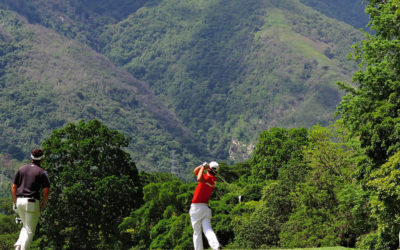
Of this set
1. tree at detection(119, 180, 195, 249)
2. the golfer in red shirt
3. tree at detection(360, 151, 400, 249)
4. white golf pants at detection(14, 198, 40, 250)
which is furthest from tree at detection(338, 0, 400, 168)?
tree at detection(119, 180, 195, 249)

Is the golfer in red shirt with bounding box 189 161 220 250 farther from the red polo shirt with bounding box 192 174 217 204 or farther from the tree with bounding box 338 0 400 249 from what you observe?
the tree with bounding box 338 0 400 249

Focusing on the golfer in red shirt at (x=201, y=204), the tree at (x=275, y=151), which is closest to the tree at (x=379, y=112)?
the golfer in red shirt at (x=201, y=204)

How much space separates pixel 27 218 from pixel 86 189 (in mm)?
41683

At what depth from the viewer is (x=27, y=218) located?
52.8ft

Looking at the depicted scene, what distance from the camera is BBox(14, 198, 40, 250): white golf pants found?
15.9 m

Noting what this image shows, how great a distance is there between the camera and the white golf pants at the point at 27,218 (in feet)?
52.3

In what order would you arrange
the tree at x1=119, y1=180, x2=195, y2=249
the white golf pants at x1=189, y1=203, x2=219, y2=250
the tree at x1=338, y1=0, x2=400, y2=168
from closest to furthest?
the white golf pants at x1=189, y1=203, x2=219, y2=250, the tree at x1=338, y1=0, x2=400, y2=168, the tree at x1=119, y1=180, x2=195, y2=249

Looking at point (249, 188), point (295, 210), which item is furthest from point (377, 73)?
point (249, 188)

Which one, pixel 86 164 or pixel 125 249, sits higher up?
pixel 86 164

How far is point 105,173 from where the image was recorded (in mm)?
59219

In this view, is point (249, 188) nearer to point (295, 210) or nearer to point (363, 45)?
point (295, 210)

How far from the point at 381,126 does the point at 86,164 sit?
1378 inches

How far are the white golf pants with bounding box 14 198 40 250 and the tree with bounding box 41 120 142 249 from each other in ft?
132

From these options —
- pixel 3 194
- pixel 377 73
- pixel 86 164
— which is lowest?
pixel 3 194
